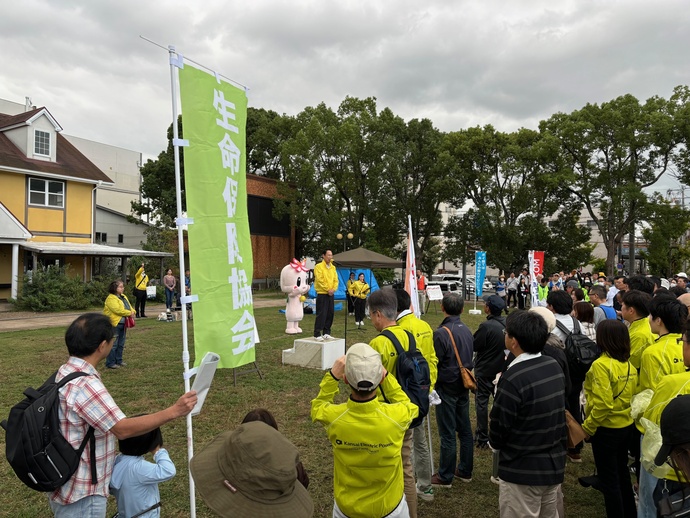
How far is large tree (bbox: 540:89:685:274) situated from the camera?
24203mm

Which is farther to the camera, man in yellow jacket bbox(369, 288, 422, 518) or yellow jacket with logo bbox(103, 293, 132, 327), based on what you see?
yellow jacket with logo bbox(103, 293, 132, 327)

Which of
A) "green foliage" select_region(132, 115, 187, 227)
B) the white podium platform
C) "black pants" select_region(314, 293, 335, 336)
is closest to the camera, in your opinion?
the white podium platform

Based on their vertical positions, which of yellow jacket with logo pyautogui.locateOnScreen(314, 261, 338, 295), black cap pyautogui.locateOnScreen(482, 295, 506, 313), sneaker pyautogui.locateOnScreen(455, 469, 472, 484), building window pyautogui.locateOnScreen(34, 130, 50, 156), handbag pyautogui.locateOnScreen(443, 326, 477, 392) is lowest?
sneaker pyautogui.locateOnScreen(455, 469, 472, 484)

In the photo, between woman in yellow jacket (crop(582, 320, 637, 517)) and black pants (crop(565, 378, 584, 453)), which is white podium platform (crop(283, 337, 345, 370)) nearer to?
black pants (crop(565, 378, 584, 453))

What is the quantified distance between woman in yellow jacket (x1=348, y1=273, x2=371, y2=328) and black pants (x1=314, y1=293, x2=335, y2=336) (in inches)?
173

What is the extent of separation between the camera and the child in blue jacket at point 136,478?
2.46m

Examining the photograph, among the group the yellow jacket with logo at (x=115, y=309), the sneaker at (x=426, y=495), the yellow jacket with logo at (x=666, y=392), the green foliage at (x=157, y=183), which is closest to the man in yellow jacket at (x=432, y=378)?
the sneaker at (x=426, y=495)

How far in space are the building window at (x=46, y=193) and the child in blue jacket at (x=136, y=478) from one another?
22290 mm

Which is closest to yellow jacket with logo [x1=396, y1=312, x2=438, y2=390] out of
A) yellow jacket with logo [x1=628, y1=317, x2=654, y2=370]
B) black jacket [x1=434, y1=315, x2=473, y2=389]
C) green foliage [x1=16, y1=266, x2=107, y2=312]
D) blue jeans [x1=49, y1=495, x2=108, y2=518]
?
black jacket [x1=434, y1=315, x2=473, y2=389]

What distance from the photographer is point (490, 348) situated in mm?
4754

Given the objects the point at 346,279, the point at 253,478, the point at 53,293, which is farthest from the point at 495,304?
the point at 53,293

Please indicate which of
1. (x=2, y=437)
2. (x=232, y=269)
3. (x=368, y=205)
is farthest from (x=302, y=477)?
(x=368, y=205)

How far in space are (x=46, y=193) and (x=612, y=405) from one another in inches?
943

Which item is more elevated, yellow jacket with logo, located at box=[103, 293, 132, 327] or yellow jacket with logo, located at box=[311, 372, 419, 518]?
yellow jacket with logo, located at box=[103, 293, 132, 327]
